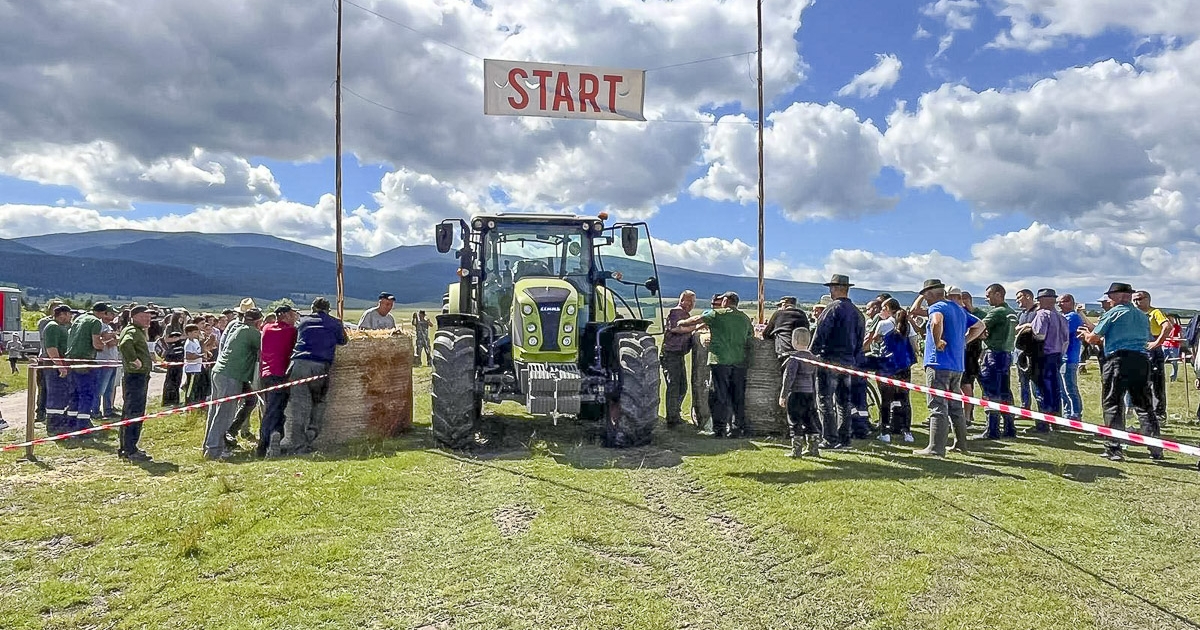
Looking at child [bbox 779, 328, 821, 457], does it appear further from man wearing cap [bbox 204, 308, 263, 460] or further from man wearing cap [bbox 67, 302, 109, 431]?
man wearing cap [bbox 67, 302, 109, 431]

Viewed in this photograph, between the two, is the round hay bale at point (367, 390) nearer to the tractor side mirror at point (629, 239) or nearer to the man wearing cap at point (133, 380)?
the man wearing cap at point (133, 380)

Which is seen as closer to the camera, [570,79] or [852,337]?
[852,337]

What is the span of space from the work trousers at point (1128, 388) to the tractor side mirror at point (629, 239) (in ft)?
16.6

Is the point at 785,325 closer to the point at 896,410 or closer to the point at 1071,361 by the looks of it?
the point at 896,410

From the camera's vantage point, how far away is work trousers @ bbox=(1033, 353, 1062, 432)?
889 centimetres

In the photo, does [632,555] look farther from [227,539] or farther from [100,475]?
[100,475]

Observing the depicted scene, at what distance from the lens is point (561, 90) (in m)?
12.1

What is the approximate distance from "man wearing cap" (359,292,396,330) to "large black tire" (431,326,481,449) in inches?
139

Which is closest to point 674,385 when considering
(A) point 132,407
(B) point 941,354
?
(B) point 941,354

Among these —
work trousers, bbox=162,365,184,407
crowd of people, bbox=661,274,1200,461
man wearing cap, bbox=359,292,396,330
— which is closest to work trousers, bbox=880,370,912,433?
crowd of people, bbox=661,274,1200,461

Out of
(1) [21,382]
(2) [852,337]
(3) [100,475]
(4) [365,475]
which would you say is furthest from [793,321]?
(1) [21,382]

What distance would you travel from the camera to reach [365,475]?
22.0ft

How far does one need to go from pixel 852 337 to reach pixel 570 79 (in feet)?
21.2

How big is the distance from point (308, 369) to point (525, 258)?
2.78m
